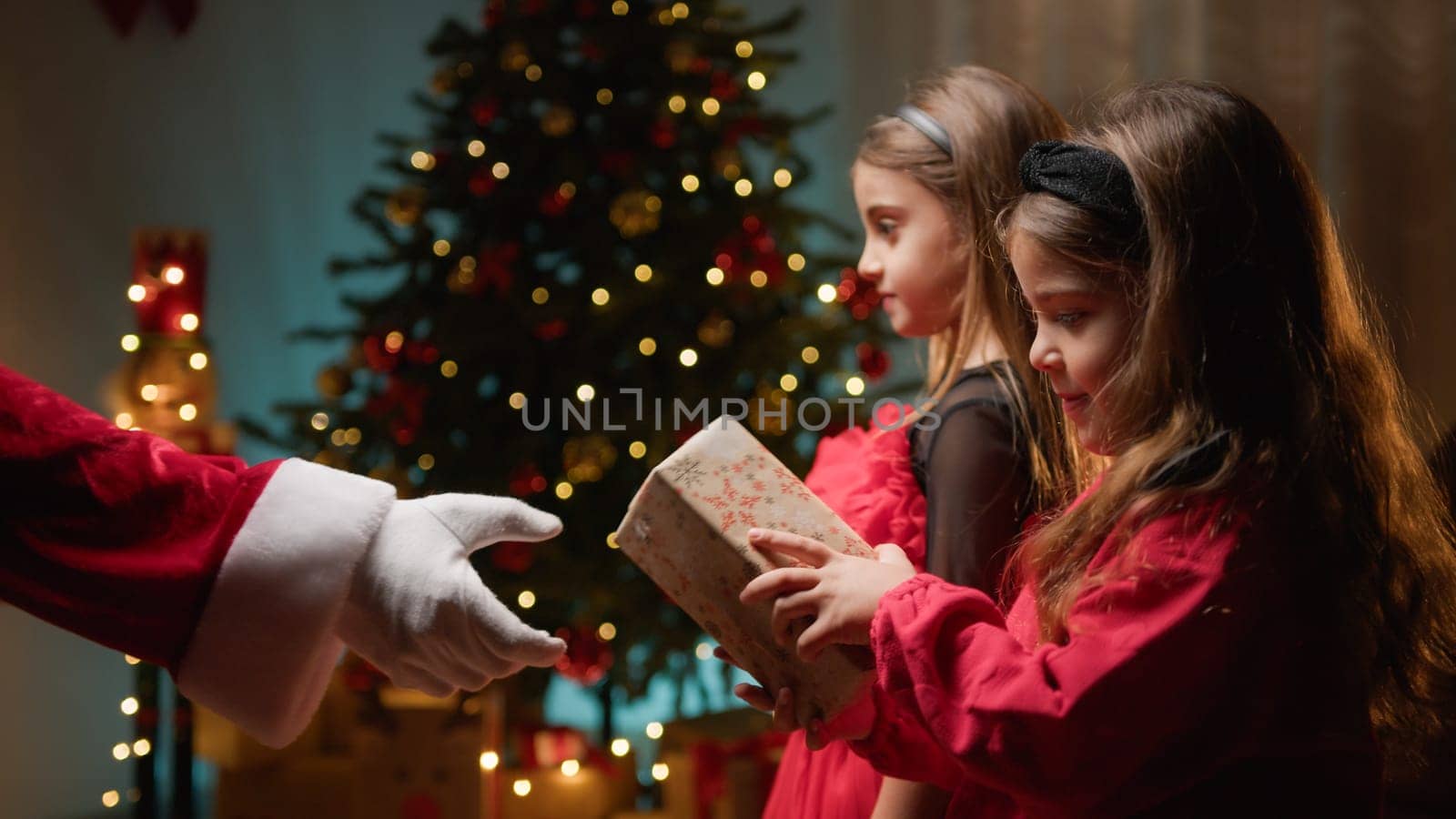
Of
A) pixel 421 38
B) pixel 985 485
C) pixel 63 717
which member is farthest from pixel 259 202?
pixel 985 485

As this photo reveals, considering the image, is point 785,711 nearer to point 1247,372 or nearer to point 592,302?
point 1247,372

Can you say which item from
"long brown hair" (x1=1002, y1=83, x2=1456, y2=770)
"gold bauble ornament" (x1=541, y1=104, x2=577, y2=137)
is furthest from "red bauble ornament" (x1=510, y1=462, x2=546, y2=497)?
"long brown hair" (x1=1002, y1=83, x2=1456, y2=770)

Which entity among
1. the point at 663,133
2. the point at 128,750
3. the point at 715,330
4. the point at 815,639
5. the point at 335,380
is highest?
the point at 663,133

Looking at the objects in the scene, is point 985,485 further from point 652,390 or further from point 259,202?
point 259,202

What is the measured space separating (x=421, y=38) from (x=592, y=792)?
7.71ft

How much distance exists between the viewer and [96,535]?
86cm

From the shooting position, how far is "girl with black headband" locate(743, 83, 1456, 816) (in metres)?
0.75

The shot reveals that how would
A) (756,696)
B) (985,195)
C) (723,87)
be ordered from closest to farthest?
(756,696) < (985,195) < (723,87)

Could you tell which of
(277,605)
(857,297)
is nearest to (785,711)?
(277,605)

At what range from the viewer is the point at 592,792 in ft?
7.87

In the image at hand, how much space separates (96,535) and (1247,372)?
2.82 feet

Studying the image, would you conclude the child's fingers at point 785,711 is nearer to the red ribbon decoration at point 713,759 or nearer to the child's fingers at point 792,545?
the child's fingers at point 792,545

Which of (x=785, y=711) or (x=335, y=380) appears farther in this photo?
(x=335, y=380)

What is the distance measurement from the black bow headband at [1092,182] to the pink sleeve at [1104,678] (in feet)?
0.75
